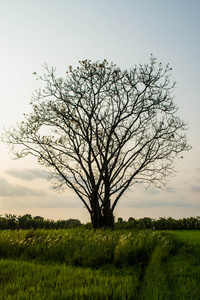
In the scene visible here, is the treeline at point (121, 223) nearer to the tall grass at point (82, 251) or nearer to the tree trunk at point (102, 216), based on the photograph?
the tree trunk at point (102, 216)

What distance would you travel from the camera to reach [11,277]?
5.09m

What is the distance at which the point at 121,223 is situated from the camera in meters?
18.7

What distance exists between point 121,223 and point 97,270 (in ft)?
43.2

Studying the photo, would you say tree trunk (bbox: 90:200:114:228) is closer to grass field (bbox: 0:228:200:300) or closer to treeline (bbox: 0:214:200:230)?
treeline (bbox: 0:214:200:230)

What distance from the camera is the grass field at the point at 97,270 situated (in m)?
4.09

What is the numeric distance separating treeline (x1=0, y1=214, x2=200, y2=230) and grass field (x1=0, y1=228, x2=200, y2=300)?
835 centimetres

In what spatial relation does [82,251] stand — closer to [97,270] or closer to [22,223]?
[97,270]

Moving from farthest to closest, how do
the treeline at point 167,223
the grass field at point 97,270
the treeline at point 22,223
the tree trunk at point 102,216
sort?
the treeline at point 167,223, the treeline at point 22,223, the tree trunk at point 102,216, the grass field at point 97,270

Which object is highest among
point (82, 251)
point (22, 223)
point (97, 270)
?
point (22, 223)

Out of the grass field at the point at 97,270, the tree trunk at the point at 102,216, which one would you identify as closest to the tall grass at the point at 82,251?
the grass field at the point at 97,270

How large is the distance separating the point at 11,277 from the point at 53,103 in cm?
1151

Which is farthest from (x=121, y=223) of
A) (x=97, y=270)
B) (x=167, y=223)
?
(x=97, y=270)

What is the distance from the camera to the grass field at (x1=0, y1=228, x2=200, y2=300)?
13.4 feet

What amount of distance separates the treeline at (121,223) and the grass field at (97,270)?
8.35 metres
